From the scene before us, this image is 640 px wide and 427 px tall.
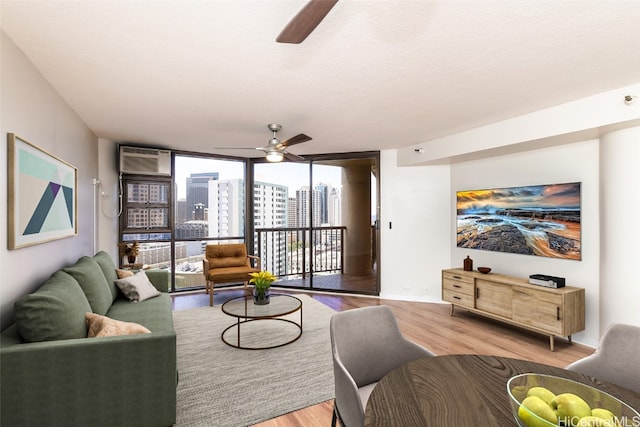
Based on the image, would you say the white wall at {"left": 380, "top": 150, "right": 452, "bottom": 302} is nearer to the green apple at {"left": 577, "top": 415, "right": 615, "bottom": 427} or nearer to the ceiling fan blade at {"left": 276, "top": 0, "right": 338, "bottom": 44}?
the ceiling fan blade at {"left": 276, "top": 0, "right": 338, "bottom": 44}

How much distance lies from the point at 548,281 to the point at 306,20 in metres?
3.50

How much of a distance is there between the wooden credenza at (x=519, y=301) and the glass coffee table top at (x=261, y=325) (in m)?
2.12

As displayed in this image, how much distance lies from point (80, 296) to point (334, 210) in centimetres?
410

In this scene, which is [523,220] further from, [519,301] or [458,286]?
[458,286]

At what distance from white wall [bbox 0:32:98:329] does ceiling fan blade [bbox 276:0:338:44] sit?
175 cm

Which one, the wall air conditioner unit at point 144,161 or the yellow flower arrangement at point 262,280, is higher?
the wall air conditioner unit at point 144,161

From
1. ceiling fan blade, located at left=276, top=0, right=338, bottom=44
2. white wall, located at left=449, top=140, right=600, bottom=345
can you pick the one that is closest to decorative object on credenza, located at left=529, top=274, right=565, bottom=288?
white wall, located at left=449, top=140, right=600, bottom=345

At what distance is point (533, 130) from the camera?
10.3 ft

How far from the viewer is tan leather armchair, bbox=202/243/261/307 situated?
4512mm

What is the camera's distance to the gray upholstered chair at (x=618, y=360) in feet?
4.58

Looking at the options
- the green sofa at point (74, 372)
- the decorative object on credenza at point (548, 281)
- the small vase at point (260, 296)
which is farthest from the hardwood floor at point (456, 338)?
the small vase at point (260, 296)

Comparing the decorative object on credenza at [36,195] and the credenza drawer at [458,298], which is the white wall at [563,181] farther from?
the decorative object on credenza at [36,195]

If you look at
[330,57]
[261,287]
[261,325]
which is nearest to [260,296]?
[261,287]

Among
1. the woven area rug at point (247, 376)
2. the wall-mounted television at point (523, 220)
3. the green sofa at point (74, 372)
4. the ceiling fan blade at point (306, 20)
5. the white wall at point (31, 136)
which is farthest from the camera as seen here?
the wall-mounted television at point (523, 220)
